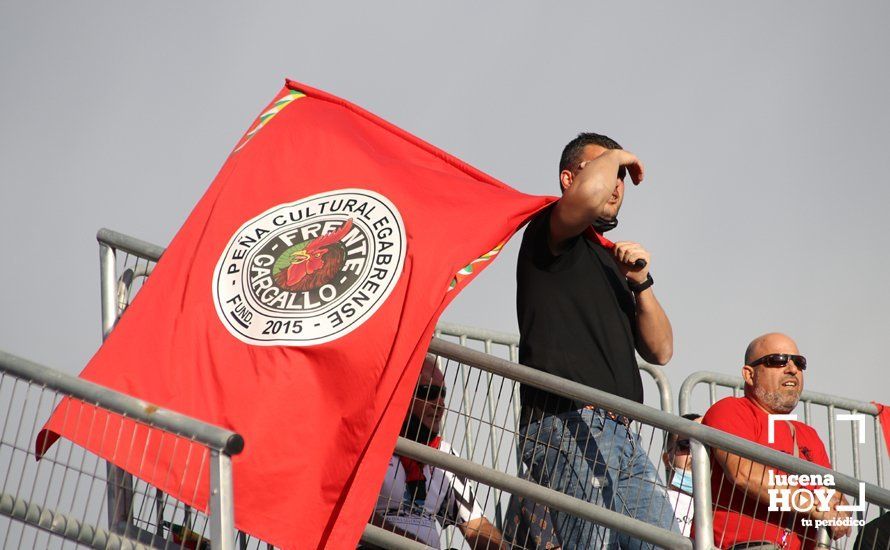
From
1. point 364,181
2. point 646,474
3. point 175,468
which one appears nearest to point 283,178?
point 364,181

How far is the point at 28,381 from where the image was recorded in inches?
197

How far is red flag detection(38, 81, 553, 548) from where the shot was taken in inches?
211

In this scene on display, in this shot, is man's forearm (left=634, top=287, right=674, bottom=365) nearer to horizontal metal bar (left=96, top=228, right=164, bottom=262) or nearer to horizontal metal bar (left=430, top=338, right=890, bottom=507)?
horizontal metal bar (left=430, top=338, right=890, bottom=507)

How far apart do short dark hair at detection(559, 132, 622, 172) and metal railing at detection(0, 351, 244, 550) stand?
2.08 meters

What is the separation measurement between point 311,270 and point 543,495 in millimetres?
1335

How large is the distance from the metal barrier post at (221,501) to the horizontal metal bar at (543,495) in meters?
1.39

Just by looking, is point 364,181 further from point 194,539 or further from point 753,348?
point 753,348

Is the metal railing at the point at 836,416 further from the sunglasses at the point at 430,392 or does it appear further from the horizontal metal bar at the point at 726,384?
the sunglasses at the point at 430,392

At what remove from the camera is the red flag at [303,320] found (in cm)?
537

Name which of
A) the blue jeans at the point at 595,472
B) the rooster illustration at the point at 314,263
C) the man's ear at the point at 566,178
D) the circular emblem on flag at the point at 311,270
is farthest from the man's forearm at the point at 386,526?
the man's ear at the point at 566,178

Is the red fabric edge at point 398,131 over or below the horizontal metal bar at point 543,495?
over

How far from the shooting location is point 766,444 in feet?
21.3

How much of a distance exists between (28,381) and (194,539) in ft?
3.00
